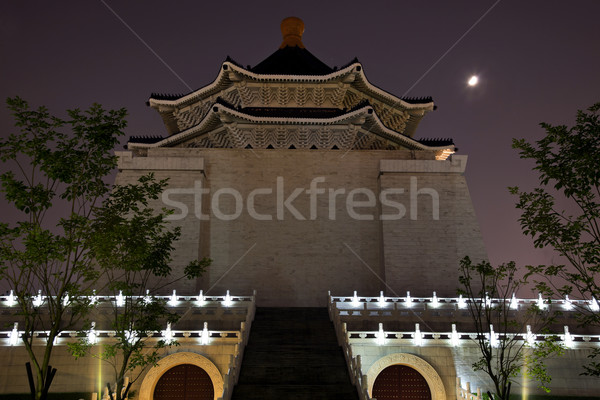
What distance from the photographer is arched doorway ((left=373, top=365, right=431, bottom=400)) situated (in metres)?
13.9

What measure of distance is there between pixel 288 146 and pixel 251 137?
1.92 m

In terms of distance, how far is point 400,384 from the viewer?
551 inches

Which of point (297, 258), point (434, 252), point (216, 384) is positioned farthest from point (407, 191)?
point (216, 384)

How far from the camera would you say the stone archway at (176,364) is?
13.6 metres

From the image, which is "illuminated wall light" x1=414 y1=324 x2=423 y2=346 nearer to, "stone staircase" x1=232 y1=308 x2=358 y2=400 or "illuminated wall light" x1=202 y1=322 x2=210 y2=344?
"stone staircase" x1=232 y1=308 x2=358 y2=400

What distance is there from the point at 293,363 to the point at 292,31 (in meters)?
23.6

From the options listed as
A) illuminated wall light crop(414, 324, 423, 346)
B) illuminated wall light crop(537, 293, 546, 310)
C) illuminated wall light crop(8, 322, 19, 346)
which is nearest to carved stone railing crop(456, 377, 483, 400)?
illuminated wall light crop(414, 324, 423, 346)

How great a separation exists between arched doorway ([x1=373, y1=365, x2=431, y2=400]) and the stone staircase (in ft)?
5.26

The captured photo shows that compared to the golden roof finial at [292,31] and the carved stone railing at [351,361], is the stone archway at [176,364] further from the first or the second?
the golden roof finial at [292,31]

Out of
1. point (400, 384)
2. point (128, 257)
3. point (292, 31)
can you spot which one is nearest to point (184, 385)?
point (128, 257)

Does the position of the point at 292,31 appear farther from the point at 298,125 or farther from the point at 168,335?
the point at 168,335

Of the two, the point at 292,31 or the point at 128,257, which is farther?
the point at 292,31

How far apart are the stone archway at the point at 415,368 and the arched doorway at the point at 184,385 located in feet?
15.4

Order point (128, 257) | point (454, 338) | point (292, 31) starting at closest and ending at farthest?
1. point (128, 257)
2. point (454, 338)
3. point (292, 31)
